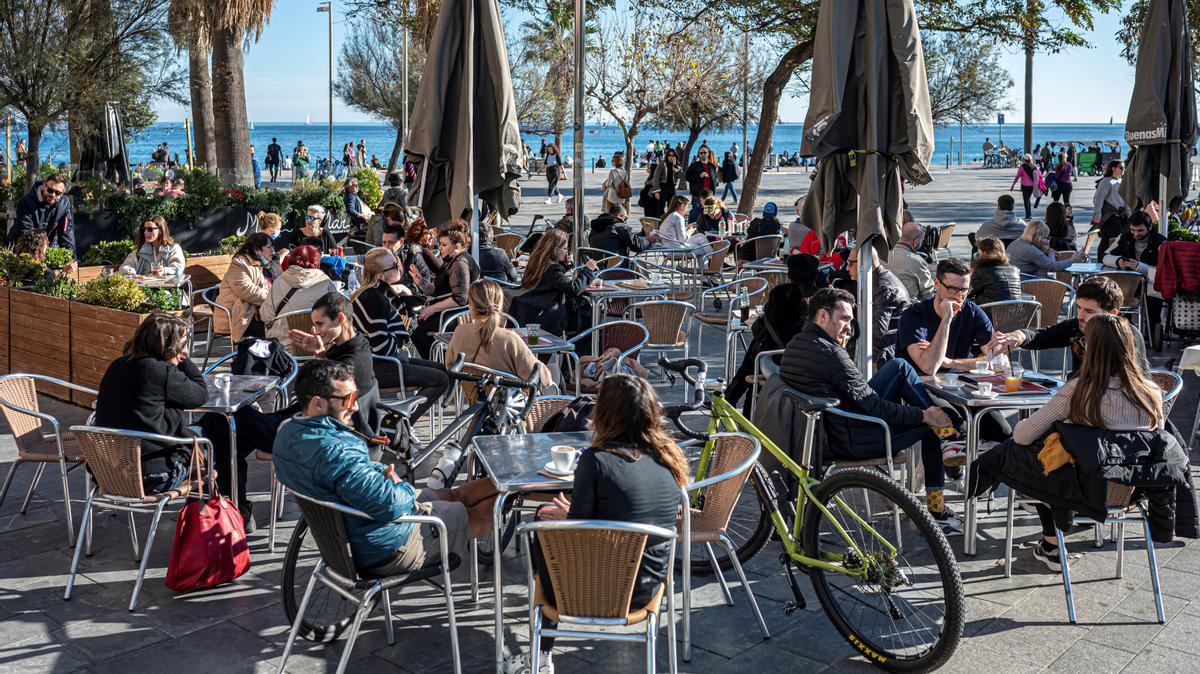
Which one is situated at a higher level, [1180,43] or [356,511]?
[1180,43]

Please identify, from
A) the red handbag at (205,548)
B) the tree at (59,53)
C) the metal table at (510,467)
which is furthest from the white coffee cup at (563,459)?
the tree at (59,53)

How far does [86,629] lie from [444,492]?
1687 millimetres

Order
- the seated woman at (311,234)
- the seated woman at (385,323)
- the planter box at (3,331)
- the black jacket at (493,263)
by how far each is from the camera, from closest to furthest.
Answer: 1. the seated woman at (385,323)
2. the planter box at (3,331)
3. the black jacket at (493,263)
4. the seated woman at (311,234)

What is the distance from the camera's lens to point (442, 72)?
8258mm

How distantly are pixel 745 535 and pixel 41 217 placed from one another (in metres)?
11.6

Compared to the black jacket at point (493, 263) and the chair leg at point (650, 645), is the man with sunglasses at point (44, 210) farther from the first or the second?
the chair leg at point (650, 645)

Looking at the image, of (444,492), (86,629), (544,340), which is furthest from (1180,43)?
(86,629)

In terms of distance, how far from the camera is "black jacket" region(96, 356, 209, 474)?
5707 millimetres

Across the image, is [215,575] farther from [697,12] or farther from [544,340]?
[697,12]

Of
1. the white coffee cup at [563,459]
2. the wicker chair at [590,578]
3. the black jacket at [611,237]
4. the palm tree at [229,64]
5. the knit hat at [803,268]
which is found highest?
the palm tree at [229,64]

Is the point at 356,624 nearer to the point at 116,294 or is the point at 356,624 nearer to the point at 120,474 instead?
the point at 120,474

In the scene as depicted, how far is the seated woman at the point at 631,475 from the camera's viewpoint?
4133 mm

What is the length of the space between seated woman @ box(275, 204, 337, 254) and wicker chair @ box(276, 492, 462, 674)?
780cm

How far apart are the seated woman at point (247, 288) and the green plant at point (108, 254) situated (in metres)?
3.53
